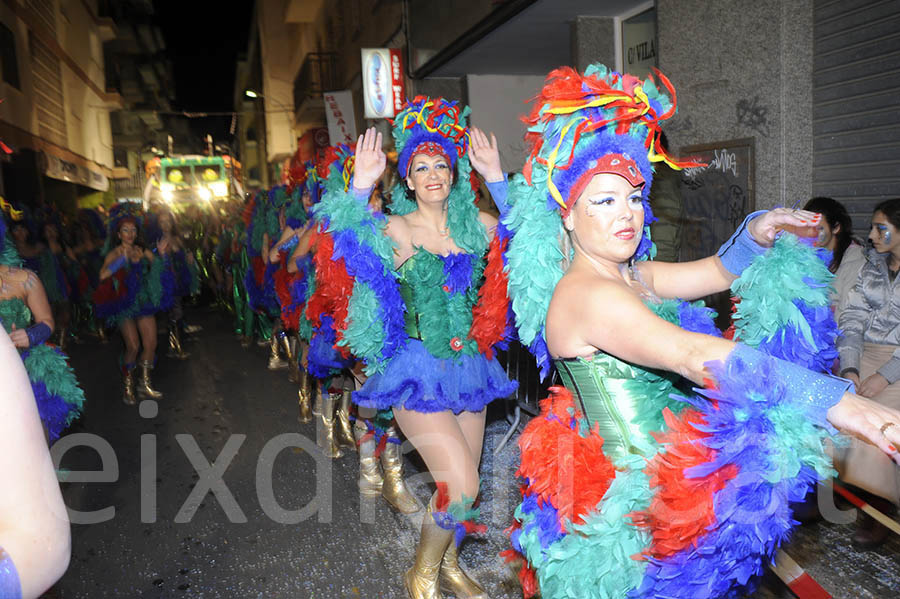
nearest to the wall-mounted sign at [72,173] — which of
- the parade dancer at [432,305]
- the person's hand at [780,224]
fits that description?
the parade dancer at [432,305]

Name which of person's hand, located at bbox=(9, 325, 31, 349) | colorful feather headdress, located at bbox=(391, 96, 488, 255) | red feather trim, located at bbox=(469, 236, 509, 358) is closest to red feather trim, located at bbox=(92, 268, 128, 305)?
person's hand, located at bbox=(9, 325, 31, 349)

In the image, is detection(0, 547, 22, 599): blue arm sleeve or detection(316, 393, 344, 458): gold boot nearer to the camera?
detection(0, 547, 22, 599): blue arm sleeve

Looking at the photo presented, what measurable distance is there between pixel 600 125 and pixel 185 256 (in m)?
10.0

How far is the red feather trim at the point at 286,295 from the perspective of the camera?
6.91m

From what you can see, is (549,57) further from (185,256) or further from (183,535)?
(183,535)

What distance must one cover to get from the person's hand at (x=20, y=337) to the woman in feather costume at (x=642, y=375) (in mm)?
3228

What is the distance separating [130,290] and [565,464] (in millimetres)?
6831

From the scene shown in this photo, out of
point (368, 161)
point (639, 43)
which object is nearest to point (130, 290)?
point (368, 161)

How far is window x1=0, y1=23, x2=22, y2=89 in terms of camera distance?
1673 centimetres

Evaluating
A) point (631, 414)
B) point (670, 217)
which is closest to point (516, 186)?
point (631, 414)

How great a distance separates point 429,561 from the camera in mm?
3496

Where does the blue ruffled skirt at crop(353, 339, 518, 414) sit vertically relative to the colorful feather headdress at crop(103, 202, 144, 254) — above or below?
below

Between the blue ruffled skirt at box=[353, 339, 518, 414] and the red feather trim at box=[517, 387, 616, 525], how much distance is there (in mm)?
1014

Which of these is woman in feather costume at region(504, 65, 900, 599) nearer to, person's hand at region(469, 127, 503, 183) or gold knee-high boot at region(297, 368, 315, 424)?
person's hand at region(469, 127, 503, 183)
